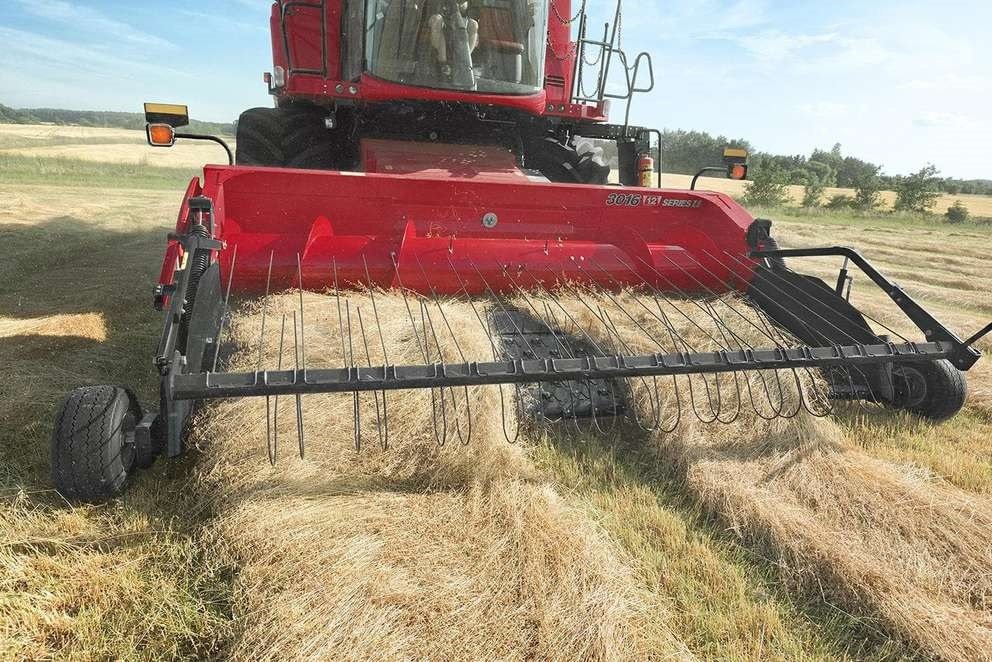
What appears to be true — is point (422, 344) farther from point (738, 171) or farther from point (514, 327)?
point (738, 171)

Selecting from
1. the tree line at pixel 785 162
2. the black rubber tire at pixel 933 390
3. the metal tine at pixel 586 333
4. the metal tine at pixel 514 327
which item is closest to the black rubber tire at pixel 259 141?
the metal tine at pixel 514 327

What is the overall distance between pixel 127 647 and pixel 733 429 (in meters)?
2.15

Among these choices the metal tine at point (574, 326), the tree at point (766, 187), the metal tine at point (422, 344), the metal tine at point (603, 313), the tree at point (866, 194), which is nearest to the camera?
the metal tine at point (422, 344)

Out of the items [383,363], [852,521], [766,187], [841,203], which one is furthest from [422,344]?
[841,203]

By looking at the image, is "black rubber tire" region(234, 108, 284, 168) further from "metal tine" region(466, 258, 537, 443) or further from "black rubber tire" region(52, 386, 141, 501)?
"black rubber tire" region(52, 386, 141, 501)

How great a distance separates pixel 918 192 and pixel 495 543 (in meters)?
25.7

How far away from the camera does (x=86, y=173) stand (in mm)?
16625

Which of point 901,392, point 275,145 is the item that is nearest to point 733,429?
point 901,392

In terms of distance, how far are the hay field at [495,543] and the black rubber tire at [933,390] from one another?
122mm

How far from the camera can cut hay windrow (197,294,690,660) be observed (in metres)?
1.46

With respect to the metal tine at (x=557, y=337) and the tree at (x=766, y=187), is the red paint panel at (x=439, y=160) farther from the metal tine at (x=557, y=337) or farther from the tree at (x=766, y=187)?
the tree at (x=766, y=187)

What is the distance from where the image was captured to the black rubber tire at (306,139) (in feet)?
14.2

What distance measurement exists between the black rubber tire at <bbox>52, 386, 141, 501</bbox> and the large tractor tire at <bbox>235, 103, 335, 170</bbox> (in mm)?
2634

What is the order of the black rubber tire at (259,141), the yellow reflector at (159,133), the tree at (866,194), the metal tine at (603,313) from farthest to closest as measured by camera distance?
1. the tree at (866,194)
2. the black rubber tire at (259,141)
3. the yellow reflector at (159,133)
4. the metal tine at (603,313)
